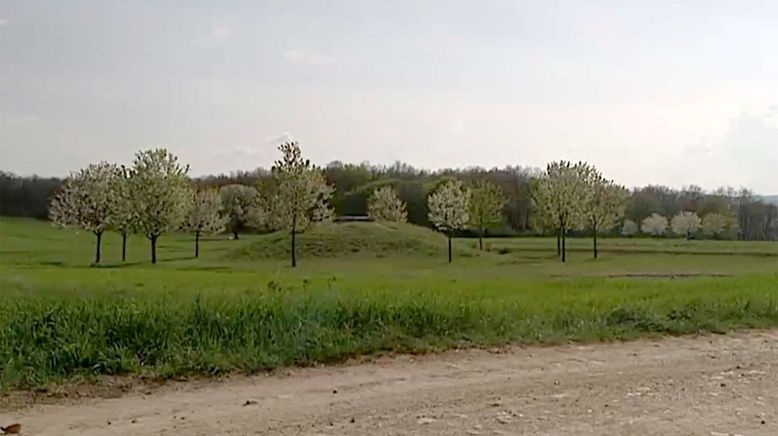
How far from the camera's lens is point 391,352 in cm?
791

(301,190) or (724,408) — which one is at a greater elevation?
(301,190)

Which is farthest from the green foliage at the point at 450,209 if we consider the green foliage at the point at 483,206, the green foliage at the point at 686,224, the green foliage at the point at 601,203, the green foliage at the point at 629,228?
the green foliage at the point at 686,224

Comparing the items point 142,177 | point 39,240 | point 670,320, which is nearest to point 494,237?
point 142,177

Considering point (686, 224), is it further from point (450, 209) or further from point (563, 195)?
point (450, 209)

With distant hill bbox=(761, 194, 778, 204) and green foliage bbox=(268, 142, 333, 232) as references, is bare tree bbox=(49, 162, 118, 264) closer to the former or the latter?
green foliage bbox=(268, 142, 333, 232)

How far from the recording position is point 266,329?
786 cm

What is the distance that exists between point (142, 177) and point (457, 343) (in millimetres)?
50366

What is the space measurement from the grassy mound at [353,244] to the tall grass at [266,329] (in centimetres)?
4673

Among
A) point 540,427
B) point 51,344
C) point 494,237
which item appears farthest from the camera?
point 494,237

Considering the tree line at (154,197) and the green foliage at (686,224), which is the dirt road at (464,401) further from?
the green foliage at (686,224)

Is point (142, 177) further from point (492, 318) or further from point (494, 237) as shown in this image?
point (492, 318)

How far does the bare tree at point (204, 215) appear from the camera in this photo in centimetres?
6648

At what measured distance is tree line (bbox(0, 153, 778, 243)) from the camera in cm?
8431

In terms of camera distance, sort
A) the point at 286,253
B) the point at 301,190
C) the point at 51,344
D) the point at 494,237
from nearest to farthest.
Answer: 1. the point at 51,344
2. the point at 301,190
3. the point at 286,253
4. the point at 494,237
